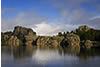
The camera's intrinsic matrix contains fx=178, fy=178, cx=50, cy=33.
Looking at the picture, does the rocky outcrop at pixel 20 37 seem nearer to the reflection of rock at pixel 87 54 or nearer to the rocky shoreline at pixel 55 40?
the rocky shoreline at pixel 55 40

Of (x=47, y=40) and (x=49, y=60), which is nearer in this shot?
(x=49, y=60)

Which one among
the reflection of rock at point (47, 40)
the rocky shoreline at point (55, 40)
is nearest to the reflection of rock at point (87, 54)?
the rocky shoreline at point (55, 40)

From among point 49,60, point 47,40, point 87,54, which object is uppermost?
point 47,40

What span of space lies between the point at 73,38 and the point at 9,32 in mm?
51569

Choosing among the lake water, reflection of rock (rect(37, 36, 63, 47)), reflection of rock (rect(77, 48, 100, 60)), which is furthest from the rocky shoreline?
the lake water

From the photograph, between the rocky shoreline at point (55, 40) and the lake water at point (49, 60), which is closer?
the lake water at point (49, 60)

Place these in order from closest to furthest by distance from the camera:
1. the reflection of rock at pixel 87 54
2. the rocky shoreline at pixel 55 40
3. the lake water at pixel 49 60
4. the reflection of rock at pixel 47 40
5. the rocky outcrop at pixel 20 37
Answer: the lake water at pixel 49 60 < the reflection of rock at pixel 87 54 < the rocky shoreline at pixel 55 40 < the reflection of rock at pixel 47 40 < the rocky outcrop at pixel 20 37

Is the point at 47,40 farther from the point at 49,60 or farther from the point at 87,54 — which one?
the point at 49,60

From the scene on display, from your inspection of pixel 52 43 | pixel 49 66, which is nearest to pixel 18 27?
pixel 52 43

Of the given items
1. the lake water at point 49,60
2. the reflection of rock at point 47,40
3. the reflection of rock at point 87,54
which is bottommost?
the reflection of rock at point 87,54

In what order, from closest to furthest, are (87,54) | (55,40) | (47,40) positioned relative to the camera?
(87,54)
(55,40)
(47,40)

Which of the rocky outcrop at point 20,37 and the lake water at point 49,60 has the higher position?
the rocky outcrop at point 20,37

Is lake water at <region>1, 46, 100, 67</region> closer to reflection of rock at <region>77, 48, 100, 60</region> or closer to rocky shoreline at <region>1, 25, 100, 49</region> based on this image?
reflection of rock at <region>77, 48, 100, 60</region>

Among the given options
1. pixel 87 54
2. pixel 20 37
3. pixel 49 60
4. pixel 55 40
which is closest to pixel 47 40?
pixel 55 40
